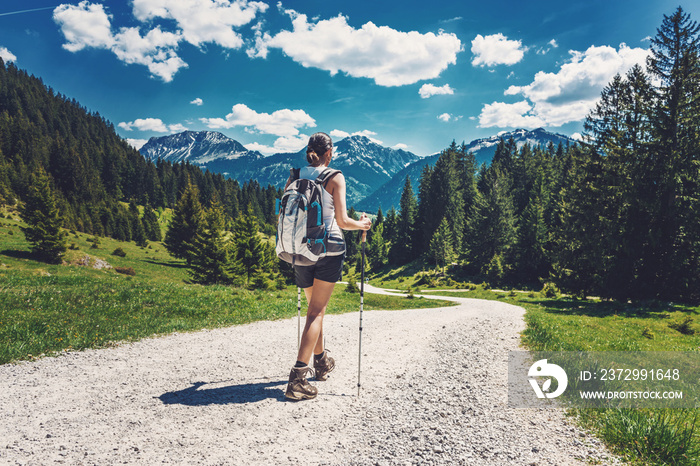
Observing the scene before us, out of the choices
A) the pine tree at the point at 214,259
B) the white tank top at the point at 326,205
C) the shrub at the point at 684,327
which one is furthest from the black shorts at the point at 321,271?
the pine tree at the point at 214,259

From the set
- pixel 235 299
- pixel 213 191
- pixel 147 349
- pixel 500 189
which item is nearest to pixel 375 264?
pixel 500 189

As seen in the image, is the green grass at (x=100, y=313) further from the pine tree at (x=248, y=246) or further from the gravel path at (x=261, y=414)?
the pine tree at (x=248, y=246)

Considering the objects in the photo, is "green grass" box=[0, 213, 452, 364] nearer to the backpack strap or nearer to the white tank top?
the white tank top

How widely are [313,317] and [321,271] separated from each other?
78 centimetres

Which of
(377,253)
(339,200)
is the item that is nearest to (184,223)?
(377,253)

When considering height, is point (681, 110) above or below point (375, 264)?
above

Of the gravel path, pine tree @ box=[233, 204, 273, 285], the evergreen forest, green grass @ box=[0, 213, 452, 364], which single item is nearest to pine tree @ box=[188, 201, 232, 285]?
the evergreen forest

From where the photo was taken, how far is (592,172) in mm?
33031

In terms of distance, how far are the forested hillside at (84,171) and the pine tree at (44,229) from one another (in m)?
19.0

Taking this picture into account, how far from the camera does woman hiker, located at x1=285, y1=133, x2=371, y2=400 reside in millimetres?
4914

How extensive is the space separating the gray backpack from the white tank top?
0.08 m

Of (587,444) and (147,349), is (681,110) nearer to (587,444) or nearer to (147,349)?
(587,444)

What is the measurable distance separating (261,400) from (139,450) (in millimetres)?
1691

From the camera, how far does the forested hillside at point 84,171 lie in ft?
275
